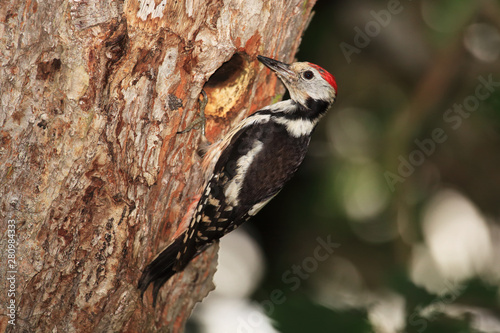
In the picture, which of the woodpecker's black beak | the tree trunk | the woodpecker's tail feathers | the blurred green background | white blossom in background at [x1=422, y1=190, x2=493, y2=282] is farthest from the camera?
white blossom in background at [x1=422, y1=190, x2=493, y2=282]

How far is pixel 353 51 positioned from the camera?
5480 mm

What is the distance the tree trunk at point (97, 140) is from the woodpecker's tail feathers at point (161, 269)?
→ 0.06m

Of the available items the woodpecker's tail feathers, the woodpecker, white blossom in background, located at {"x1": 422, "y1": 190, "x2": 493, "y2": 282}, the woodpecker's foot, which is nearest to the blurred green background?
white blossom in background, located at {"x1": 422, "y1": 190, "x2": 493, "y2": 282}

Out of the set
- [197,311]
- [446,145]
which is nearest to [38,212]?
[197,311]

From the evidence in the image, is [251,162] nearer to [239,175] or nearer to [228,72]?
[239,175]

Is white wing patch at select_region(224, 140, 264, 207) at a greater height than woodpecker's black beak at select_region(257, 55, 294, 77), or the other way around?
woodpecker's black beak at select_region(257, 55, 294, 77)

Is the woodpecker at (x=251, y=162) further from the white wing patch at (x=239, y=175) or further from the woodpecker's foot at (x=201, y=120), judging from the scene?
the woodpecker's foot at (x=201, y=120)

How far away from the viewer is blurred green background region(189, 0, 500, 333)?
4.58 m

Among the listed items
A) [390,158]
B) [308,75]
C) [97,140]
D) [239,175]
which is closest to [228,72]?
[308,75]

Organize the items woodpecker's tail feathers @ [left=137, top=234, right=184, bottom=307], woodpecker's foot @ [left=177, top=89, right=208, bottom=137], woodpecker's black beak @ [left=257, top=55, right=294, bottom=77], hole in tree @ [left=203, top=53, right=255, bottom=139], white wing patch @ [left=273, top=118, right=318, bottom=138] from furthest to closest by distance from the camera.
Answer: white wing patch @ [left=273, top=118, right=318, bottom=138], hole in tree @ [left=203, top=53, right=255, bottom=139], woodpecker's black beak @ [left=257, top=55, right=294, bottom=77], woodpecker's foot @ [left=177, top=89, right=208, bottom=137], woodpecker's tail feathers @ [left=137, top=234, right=184, bottom=307]

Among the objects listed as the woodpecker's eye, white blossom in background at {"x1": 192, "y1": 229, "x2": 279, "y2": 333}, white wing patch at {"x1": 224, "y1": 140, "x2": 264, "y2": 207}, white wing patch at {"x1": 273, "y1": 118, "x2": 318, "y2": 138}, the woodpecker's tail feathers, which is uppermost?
the woodpecker's eye

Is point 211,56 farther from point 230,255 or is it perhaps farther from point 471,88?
point 230,255

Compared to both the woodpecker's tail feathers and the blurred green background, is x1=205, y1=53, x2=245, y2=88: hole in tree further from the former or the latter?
the blurred green background

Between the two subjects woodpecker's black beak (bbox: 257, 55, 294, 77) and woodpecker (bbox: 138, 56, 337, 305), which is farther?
woodpecker's black beak (bbox: 257, 55, 294, 77)
